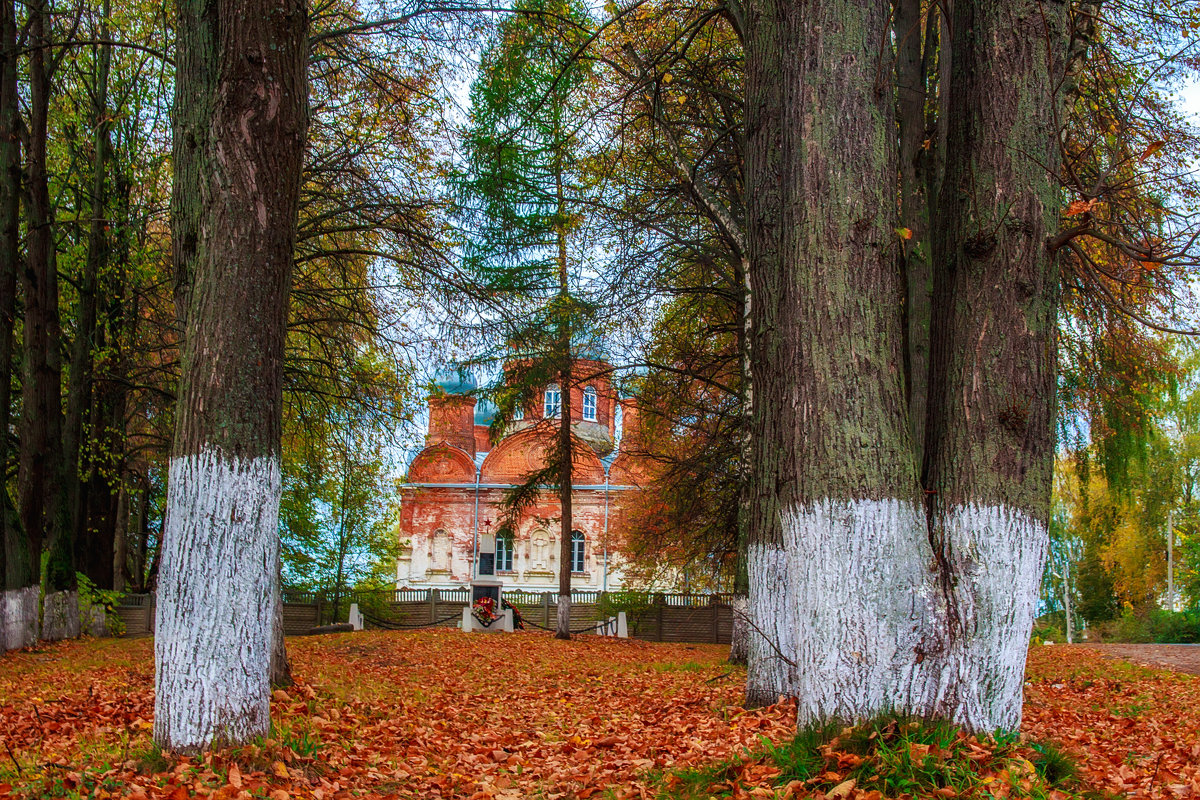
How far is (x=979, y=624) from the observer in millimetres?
4074

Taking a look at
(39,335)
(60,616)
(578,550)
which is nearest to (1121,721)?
(39,335)

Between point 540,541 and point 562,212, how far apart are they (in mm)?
21732

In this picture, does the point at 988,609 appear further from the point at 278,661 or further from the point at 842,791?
the point at 278,661

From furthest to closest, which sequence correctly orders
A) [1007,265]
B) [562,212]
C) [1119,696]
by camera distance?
[562,212] < [1119,696] < [1007,265]

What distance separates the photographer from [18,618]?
490 inches

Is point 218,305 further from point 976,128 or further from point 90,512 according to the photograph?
point 90,512

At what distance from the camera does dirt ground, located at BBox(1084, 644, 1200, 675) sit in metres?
13.8

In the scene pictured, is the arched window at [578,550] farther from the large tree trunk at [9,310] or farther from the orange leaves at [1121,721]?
the large tree trunk at [9,310]

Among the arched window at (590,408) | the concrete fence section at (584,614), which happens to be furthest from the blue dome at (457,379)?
the arched window at (590,408)

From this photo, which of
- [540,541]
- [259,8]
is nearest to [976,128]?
[259,8]

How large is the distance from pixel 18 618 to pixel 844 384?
42.5 feet

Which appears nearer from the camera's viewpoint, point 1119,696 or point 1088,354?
point 1119,696

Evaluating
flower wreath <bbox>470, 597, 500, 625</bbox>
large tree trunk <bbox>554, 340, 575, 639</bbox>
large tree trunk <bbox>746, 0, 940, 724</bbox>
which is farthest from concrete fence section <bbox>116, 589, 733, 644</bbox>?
large tree trunk <bbox>746, 0, 940, 724</bbox>

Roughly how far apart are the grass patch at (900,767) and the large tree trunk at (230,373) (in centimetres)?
256
